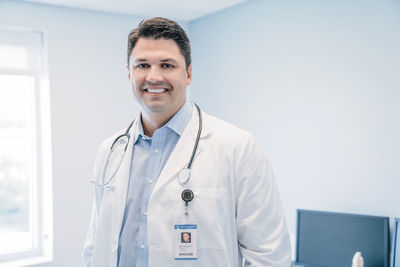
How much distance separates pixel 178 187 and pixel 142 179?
0.52 ft

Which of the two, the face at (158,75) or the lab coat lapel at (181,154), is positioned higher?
the face at (158,75)

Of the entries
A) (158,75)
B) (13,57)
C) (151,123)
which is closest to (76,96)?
(13,57)

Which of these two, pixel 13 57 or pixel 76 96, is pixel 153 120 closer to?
pixel 76 96

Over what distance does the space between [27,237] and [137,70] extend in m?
2.04

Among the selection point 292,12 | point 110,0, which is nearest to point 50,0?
point 110,0

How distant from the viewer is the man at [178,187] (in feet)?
3.71

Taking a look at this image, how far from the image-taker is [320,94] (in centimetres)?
217

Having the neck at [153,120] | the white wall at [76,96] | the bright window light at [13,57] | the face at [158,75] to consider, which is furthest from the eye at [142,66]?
the bright window light at [13,57]

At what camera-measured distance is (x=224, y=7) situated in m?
2.76

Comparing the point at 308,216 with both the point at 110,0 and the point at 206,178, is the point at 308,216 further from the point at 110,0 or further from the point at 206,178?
the point at 110,0

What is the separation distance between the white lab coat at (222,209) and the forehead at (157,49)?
279 mm

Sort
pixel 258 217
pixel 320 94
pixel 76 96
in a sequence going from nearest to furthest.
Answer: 1. pixel 258 217
2. pixel 320 94
3. pixel 76 96

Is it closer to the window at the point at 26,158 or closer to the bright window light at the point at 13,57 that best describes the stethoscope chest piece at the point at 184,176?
the window at the point at 26,158

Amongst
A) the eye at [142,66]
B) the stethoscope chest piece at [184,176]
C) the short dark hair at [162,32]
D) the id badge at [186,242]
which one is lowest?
the id badge at [186,242]
